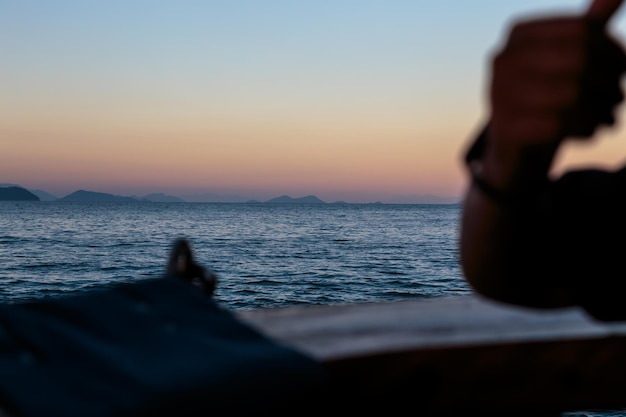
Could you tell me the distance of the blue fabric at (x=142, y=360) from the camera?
102 cm

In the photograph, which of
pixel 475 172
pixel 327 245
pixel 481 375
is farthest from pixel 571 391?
pixel 327 245

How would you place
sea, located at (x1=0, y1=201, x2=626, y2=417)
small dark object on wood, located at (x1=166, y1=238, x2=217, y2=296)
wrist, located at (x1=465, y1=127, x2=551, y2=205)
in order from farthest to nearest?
sea, located at (x1=0, y1=201, x2=626, y2=417) → small dark object on wood, located at (x1=166, y1=238, x2=217, y2=296) → wrist, located at (x1=465, y1=127, x2=551, y2=205)

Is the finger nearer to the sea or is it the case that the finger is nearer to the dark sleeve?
the dark sleeve

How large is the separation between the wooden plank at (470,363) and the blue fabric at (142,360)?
322 mm

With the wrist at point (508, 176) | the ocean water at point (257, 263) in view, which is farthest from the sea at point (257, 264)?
the wrist at point (508, 176)

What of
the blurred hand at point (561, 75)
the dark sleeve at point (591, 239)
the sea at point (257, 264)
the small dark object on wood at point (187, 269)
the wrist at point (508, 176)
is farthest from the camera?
the sea at point (257, 264)

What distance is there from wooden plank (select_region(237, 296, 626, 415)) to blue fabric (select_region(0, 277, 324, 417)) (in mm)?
322

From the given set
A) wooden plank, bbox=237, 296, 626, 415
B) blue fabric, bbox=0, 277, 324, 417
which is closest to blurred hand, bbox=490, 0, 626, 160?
blue fabric, bbox=0, 277, 324, 417

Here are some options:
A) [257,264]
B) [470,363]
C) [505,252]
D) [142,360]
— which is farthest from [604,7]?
[257,264]

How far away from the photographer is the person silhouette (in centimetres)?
65

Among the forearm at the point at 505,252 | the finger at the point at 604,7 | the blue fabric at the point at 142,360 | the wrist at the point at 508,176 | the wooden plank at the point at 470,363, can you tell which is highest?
the finger at the point at 604,7

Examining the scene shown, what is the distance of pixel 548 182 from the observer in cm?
95

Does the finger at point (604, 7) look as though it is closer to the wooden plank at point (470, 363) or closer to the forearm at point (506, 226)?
the forearm at point (506, 226)

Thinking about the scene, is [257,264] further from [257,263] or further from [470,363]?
[470,363]
